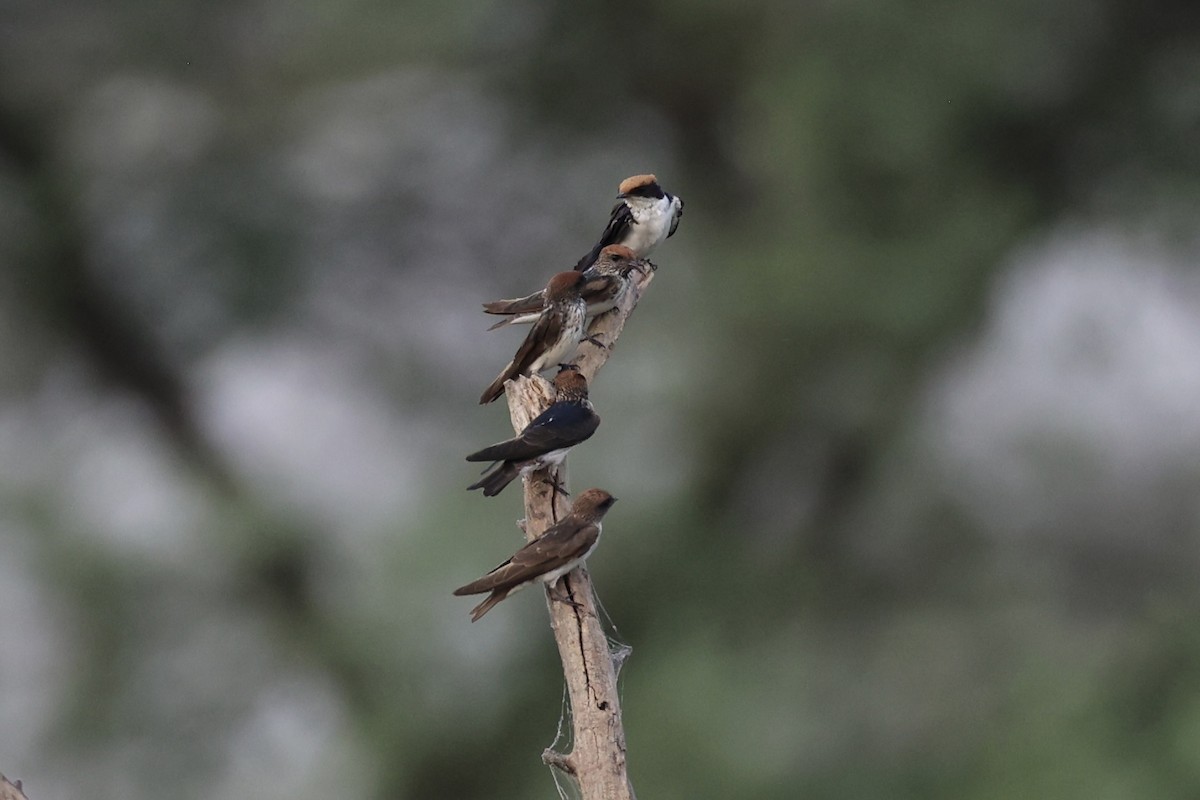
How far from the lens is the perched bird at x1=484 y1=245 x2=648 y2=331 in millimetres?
2590

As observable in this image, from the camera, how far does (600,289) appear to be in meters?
2.60

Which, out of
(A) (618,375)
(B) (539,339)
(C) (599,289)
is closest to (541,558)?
(B) (539,339)

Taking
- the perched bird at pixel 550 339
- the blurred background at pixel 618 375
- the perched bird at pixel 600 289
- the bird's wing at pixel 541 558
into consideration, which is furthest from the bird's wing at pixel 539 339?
the blurred background at pixel 618 375

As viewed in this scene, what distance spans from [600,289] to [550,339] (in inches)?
10.5

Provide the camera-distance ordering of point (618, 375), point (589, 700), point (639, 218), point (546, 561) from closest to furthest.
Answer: point (589, 700) < point (546, 561) < point (639, 218) < point (618, 375)

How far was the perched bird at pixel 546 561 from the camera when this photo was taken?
2.01 meters

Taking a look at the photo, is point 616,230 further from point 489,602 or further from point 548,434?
point 489,602

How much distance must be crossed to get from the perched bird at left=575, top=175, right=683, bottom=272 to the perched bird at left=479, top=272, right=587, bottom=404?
56 centimetres

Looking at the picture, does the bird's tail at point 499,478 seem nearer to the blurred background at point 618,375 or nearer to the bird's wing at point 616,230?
the bird's wing at point 616,230

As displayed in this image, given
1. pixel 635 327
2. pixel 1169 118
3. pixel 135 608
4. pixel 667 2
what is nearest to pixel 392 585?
pixel 135 608

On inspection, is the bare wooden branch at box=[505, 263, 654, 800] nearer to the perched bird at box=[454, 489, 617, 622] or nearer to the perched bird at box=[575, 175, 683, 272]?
the perched bird at box=[454, 489, 617, 622]

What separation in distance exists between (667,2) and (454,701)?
8.58 feet

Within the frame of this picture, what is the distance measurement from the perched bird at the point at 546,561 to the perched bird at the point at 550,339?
0.37 m

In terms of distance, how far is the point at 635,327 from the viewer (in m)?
4.88
